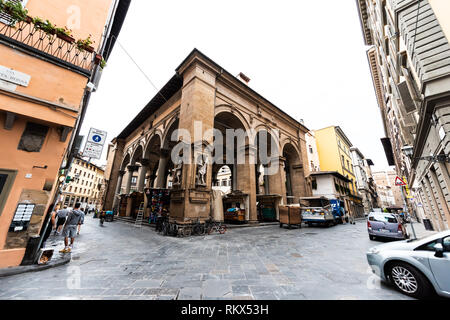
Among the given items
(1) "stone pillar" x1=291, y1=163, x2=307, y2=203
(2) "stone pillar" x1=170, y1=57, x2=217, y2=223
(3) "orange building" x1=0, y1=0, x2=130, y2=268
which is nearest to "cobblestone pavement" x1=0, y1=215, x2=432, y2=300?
(3) "orange building" x1=0, y1=0, x2=130, y2=268

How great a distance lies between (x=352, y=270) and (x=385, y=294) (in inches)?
44.1

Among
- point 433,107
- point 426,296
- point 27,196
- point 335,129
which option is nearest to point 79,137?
point 27,196

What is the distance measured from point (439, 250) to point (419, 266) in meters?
0.38

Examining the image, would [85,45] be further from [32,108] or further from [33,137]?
[33,137]

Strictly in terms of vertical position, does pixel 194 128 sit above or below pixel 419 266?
above

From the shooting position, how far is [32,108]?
411 cm

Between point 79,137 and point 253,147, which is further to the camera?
point 253,147

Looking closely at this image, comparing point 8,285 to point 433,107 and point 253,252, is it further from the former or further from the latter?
point 433,107

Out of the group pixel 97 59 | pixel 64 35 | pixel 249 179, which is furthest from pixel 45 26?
pixel 249 179

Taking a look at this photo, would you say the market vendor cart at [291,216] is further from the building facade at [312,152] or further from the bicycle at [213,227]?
the building facade at [312,152]

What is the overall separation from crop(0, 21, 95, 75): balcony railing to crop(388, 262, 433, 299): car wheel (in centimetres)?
865

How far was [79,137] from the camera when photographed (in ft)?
24.9

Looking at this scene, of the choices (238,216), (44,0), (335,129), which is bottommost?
(238,216)
